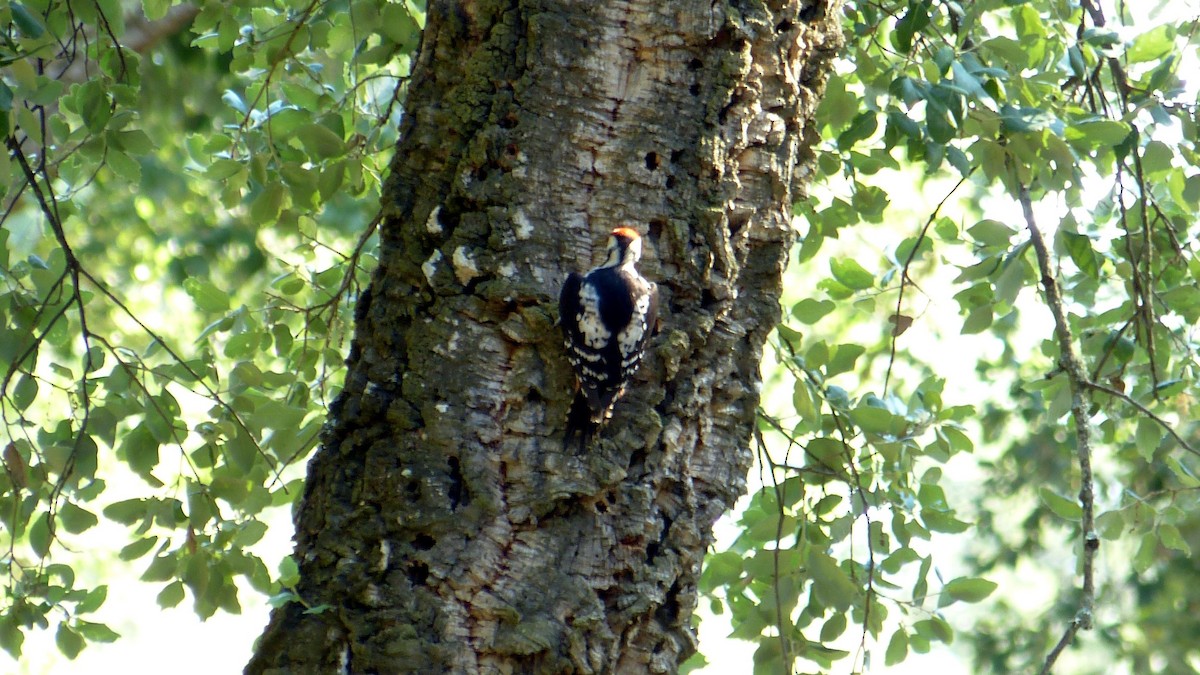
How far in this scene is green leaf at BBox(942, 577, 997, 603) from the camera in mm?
2471

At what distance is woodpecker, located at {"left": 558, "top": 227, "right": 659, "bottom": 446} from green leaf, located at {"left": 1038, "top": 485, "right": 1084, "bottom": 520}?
116 cm

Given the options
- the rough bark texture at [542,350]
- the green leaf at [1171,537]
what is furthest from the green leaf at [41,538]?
the green leaf at [1171,537]

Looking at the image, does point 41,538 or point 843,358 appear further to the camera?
point 843,358

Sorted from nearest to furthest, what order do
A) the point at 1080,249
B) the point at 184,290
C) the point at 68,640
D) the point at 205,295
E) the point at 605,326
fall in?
1. the point at 605,326
2. the point at 68,640
3. the point at 1080,249
4. the point at 205,295
5. the point at 184,290

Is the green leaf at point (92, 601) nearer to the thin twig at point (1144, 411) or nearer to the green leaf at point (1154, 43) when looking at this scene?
the thin twig at point (1144, 411)

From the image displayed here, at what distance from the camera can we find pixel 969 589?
2.47 meters

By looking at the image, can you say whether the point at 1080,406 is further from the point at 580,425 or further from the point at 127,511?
the point at 127,511

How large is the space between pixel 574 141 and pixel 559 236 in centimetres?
17

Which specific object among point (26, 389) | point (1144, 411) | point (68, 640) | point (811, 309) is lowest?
point (68, 640)

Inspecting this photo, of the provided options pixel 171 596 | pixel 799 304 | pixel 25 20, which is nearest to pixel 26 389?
pixel 171 596

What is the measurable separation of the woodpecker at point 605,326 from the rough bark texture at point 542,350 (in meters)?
0.03

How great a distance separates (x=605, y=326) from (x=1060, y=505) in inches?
54.8

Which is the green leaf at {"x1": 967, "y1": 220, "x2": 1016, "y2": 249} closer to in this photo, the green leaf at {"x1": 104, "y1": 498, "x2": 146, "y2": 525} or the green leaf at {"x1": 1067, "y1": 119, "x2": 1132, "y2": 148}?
the green leaf at {"x1": 1067, "y1": 119, "x2": 1132, "y2": 148}

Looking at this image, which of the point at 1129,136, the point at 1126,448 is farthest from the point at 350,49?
the point at 1126,448
